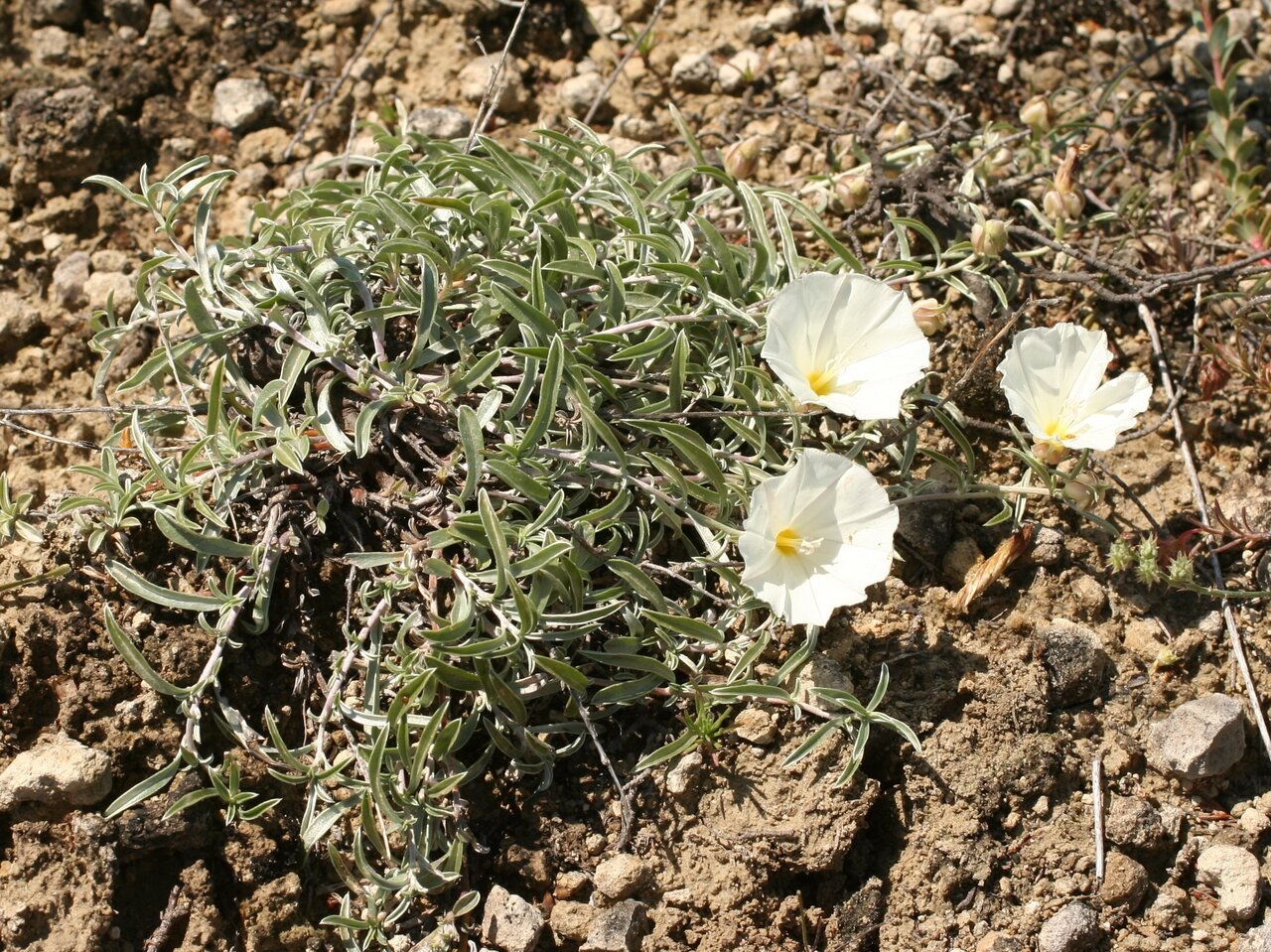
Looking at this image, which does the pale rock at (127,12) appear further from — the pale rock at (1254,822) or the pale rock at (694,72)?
the pale rock at (1254,822)

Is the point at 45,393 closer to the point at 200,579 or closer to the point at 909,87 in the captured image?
the point at 200,579

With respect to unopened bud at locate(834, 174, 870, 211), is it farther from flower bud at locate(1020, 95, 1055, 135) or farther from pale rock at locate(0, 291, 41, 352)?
pale rock at locate(0, 291, 41, 352)

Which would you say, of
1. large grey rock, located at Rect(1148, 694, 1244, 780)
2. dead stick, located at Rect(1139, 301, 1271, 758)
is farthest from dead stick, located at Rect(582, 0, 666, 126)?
large grey rock, located at Rect(1148, 694, 1244, 780)

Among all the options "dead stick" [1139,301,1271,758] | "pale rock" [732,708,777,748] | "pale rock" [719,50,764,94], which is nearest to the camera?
"pale rock" [732,708,777,748]

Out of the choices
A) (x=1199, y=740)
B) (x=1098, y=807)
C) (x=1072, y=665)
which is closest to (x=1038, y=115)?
(x=1072, y=665)

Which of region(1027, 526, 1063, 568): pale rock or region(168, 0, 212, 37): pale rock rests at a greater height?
region(168, 0, 212, 37): pale rock

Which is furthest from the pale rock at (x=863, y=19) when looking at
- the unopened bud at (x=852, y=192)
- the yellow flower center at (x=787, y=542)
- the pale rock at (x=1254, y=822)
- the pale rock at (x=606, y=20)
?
the pale rock at (x=1254, y=822)
